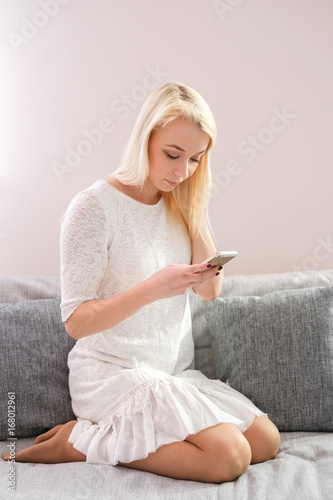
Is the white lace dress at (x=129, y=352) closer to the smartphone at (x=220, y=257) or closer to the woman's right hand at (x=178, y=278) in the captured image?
the woman's right hand at (x=178, y=278)

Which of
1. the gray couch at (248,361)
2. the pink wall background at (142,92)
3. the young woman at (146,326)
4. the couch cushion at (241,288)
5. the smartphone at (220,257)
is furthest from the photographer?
the pink wall background at (142,92)

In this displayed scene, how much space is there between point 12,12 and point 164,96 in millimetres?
1037

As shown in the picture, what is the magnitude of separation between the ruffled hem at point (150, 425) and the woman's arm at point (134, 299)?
0.22m

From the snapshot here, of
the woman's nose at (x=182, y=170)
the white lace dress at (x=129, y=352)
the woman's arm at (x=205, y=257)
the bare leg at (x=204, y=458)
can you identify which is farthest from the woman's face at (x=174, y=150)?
the bare leg at (x=204, y=458)

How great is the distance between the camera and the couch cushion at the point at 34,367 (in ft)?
5.29

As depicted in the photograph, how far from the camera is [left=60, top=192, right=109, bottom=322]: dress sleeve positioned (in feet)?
4.61

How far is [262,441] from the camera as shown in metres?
1.45

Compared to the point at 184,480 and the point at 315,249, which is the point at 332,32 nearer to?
the point at 315,249

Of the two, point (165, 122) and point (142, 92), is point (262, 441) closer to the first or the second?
point (165, 122)

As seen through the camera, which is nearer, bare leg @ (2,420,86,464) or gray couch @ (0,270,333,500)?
bare leg @ (2,420,86,464)

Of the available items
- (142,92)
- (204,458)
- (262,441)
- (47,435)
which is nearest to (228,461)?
(204,458)

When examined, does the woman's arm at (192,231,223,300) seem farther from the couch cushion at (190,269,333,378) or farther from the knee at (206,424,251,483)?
the knee at (206,424,251,483)

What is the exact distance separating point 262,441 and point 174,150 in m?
0.80

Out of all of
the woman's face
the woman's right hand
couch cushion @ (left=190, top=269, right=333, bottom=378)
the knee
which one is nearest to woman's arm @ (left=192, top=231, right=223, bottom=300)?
couch cushion @ (left=190, top=269, right=333, bottom=378)
